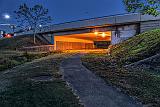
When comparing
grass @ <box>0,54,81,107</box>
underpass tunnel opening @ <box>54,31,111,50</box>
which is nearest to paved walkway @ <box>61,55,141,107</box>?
grass @ <box>0,54,81,107</box>

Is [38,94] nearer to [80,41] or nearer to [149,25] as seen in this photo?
[149,25]

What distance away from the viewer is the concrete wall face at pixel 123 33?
4591 centimetres

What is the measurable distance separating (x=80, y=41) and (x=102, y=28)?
24.7 meters

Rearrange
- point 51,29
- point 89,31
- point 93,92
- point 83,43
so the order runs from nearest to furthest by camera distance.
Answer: point 93,92 → point 89,31 → point 51,29 → point 83,43

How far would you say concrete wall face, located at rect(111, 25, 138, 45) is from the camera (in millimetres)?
45906

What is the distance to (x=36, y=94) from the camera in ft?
40.1

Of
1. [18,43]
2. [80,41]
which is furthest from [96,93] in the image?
[80,41]

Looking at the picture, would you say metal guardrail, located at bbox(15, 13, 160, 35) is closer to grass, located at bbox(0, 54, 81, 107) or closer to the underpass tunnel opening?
the underpass tunnel opening

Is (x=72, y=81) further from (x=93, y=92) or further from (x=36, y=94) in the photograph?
(x=36, y=94)

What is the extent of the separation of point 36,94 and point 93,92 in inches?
104

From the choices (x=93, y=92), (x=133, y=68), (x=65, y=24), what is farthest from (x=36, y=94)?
(x=65, y=24)

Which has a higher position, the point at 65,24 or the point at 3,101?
the point at 65,24

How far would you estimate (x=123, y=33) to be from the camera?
1869 inches

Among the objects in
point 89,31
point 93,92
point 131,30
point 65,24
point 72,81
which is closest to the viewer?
point 93,92
